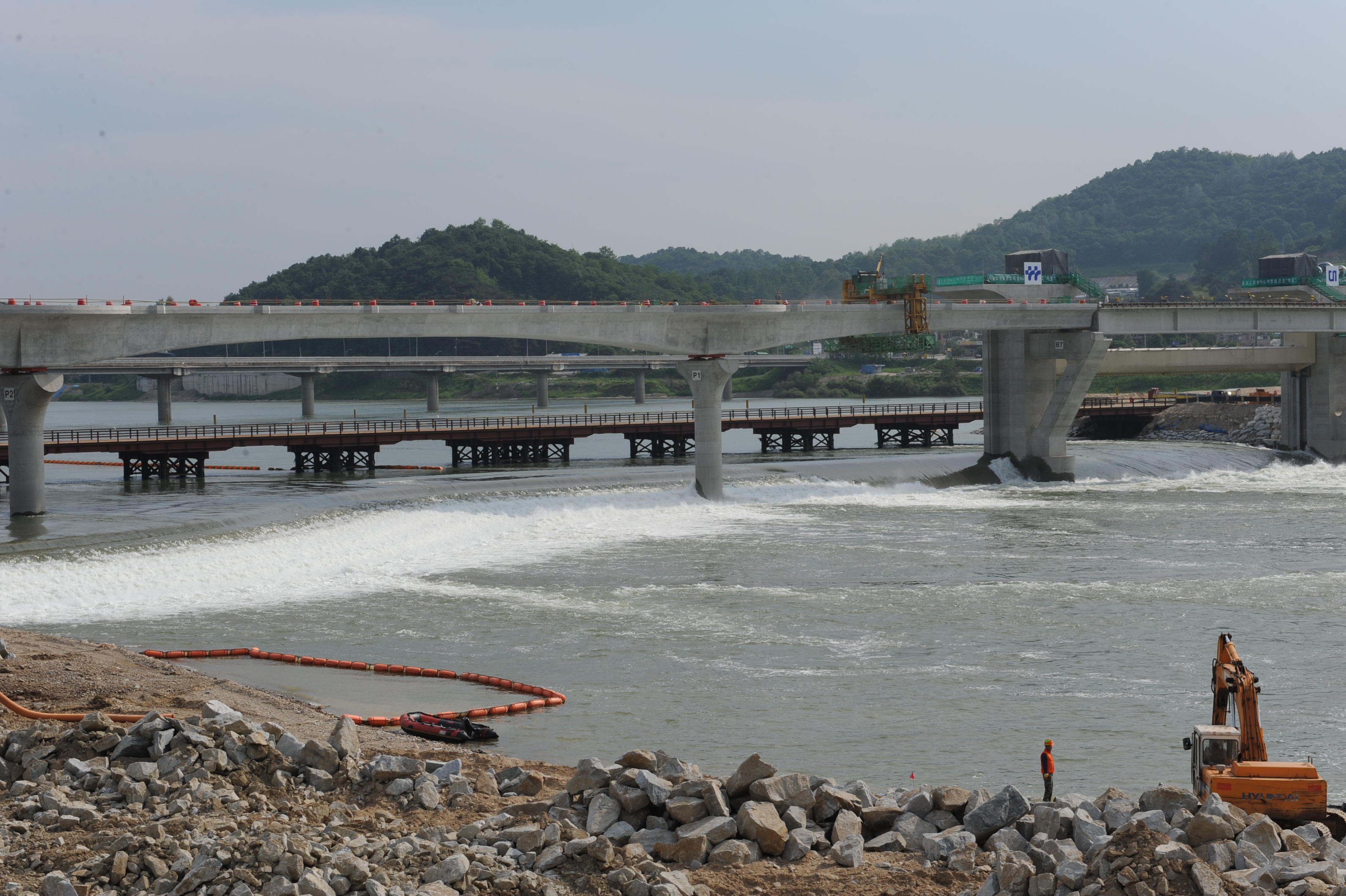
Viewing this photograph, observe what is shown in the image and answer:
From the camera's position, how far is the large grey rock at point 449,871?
43.7ft

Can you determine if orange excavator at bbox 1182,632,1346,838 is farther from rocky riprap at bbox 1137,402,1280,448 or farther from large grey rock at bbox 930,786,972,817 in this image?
rocky riprap at bbox 1137,402,1280,448

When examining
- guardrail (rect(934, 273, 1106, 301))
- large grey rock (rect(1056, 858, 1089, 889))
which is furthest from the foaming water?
guardrail (rect(934, 273, 1106, 301))

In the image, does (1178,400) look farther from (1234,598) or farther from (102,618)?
(102,618)

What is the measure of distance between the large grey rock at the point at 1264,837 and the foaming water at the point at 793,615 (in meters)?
5.13

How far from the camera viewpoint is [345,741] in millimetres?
17281

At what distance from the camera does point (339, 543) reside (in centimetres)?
4234

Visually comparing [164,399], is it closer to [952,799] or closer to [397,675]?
[397,675]

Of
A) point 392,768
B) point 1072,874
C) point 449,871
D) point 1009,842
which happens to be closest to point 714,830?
point 449,871

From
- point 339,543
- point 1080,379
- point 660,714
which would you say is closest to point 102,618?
point 339,543

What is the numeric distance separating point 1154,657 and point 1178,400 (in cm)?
8026

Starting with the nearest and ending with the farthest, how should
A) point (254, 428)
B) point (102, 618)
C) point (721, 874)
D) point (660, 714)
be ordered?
point (721, 874)
point (660, 714)
point (102, 618)
point (254, 428)

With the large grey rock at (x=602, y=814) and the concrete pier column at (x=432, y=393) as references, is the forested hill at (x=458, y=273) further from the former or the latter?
the large grey rock at (x=602, y=814)

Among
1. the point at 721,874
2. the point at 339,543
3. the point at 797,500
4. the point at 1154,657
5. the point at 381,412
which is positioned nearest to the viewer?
the point at 721,874

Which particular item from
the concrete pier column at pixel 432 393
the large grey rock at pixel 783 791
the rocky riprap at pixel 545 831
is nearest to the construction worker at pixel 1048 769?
the rocky riprap at pixel 545 831
